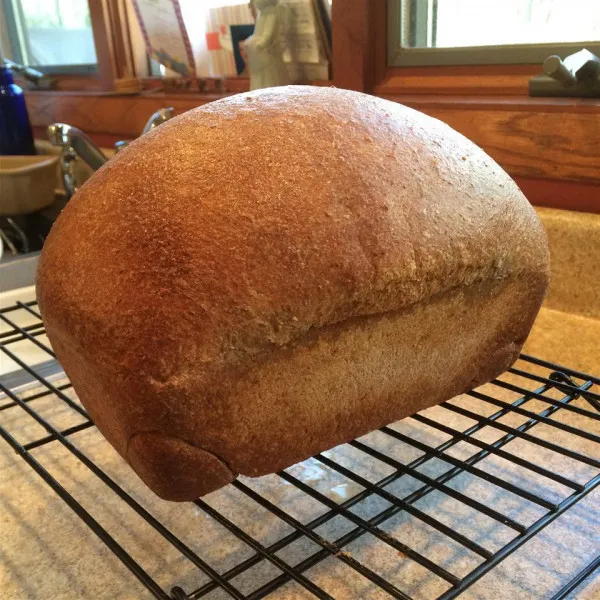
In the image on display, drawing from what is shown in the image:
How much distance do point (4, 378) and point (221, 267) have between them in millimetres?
739

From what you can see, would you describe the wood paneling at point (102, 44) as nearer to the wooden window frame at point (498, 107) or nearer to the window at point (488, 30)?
the wooden window frame at point (498, 107)

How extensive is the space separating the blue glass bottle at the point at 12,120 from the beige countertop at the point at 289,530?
128 centimetres

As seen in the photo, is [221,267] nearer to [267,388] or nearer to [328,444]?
[267,388]

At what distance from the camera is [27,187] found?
1.68 metres

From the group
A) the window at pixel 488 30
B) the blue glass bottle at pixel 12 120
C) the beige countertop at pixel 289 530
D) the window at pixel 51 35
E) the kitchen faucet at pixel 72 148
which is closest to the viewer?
the beige countertop at pixel 289 530

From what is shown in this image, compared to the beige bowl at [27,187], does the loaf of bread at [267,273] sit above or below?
above

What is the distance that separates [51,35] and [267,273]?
2.26 m

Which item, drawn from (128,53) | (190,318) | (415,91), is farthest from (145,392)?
(128,53)

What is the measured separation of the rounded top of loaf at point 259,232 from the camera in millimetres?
478

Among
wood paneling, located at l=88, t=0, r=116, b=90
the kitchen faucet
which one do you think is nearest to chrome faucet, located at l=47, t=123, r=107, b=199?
the kitchen faucet

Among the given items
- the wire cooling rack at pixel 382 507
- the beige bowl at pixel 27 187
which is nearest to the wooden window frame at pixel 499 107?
the wire cooling rack at pixel 382 507

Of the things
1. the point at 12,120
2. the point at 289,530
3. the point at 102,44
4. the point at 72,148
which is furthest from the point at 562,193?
the point at 12,120

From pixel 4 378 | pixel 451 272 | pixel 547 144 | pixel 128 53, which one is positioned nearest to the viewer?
pixel 451 272

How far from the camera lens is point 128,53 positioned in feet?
6.11
